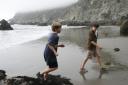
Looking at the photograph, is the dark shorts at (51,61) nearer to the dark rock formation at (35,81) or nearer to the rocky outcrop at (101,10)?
the dark rock formation at (35,81)

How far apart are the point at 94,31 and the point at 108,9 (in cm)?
7553

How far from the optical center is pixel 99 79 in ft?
36.1

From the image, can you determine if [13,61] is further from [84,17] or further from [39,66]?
[84,17]

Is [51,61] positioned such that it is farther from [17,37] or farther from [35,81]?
[17,37]

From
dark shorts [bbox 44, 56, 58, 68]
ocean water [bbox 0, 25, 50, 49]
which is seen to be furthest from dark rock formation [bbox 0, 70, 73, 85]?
ocean water [bbox 0, 25, 50, 49]

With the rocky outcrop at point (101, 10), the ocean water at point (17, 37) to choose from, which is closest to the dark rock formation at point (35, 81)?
the ocean water at point (17, 37)

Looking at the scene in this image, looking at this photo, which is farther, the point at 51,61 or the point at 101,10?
the point at 101,10

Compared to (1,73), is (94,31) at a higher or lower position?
higher

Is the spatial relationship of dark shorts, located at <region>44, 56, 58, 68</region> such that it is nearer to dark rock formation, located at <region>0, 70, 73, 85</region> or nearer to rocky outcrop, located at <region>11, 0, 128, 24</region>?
dark rock formation, located at <region>0, 70, 73, 85</region>

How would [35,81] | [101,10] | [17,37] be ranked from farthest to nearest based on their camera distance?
[101,10] < [17,37] < [35,81]

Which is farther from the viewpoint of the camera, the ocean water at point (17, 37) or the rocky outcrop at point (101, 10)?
the rocky outcrop at point (101, 10)

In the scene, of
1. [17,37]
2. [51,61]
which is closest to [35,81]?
[51,61]

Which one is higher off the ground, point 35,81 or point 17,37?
point 35,81

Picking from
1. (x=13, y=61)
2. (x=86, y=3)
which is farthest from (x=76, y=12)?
A: (x=13, y=61)
